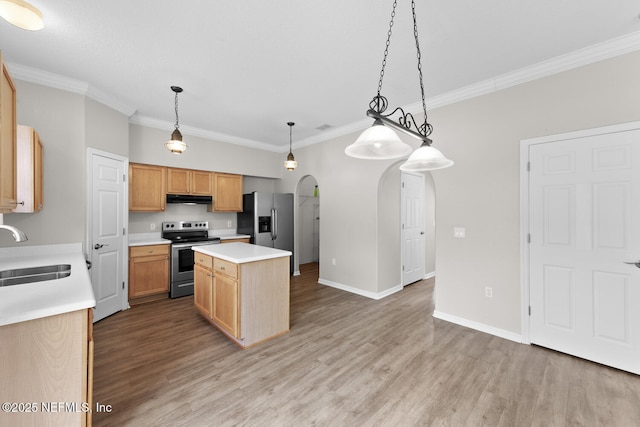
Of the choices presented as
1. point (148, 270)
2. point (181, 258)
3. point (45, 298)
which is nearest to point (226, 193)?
point (181, 258)

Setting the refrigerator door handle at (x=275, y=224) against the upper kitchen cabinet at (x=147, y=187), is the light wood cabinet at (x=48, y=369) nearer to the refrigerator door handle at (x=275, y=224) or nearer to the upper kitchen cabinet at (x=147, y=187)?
the upper kitchen cabinet at (x=147, y=187)

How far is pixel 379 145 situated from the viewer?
1458 mm

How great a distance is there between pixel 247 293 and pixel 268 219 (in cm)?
273

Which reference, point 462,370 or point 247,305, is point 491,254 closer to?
point 462,370

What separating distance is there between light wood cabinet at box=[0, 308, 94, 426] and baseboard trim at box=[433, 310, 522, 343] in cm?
339

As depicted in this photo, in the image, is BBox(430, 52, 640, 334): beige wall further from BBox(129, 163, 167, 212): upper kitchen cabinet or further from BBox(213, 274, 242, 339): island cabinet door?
BBox(129, 163, 167, 212): upper kitchen cabinet

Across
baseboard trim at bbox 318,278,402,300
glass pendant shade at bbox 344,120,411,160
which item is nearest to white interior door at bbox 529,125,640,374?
baseboard trim at bbox 318,278,402,300

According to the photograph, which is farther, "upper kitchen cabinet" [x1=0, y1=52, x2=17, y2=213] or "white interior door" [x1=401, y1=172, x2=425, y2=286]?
"white interior door" [x1=401, y1=172, x2=425, y2=286]

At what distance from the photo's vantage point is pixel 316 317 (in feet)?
11.1

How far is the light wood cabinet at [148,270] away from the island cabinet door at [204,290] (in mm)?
1079

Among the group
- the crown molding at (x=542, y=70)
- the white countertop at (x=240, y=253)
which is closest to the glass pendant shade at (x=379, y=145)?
the white countertop at (x=240, y=253)

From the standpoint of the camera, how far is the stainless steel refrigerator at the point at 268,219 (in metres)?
5.08

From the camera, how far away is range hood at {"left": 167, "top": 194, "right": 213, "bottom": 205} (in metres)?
4.43

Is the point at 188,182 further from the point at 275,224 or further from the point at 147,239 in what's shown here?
the point at 275,224
